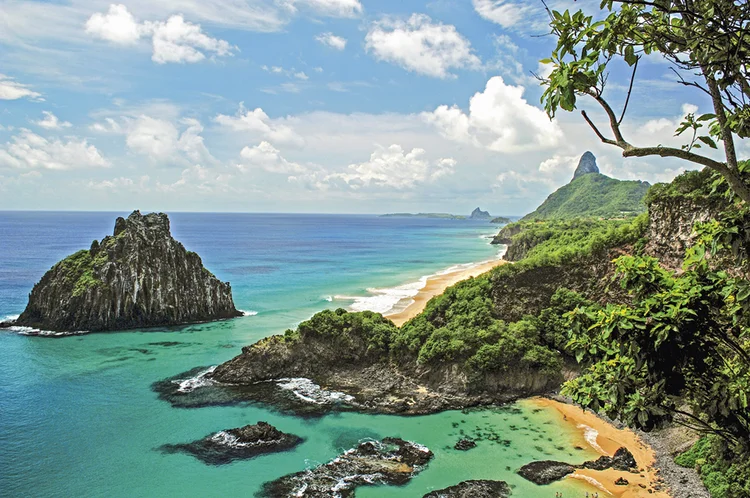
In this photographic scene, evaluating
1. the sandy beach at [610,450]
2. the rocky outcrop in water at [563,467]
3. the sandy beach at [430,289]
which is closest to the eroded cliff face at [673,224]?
the sandy beach at [610,450]

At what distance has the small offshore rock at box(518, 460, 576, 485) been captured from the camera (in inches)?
930

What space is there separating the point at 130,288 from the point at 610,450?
51188 mm

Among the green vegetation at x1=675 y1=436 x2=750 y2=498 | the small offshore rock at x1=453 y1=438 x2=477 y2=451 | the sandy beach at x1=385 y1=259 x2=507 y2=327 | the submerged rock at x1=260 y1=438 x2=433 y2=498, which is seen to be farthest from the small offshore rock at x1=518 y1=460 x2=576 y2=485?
the sandy beach at x1=385 y1=259 x2=507 y2=327

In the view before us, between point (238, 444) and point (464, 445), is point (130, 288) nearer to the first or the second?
point (238, 444)

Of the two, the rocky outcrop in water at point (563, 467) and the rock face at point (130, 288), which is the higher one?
the rock face at point (130, 288)

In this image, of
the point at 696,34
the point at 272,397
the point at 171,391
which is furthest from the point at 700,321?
the point at 171,391

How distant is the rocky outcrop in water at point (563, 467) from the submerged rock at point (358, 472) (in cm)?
527

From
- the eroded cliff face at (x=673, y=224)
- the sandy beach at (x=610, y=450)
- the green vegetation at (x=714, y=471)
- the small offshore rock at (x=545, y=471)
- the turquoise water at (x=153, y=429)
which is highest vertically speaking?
the eroded cliff face at (x=673, y=224)

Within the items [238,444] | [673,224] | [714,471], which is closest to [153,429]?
[238,444]

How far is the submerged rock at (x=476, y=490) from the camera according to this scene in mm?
22500

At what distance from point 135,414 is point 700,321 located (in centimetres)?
3406

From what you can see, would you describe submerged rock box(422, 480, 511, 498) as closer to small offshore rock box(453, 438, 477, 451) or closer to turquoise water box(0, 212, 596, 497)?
turquoise water box(0, 212, 596, 497)

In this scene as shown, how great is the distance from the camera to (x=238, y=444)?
27.5 metres

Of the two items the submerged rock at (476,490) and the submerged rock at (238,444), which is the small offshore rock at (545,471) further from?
the submerged rock at (238,444)
